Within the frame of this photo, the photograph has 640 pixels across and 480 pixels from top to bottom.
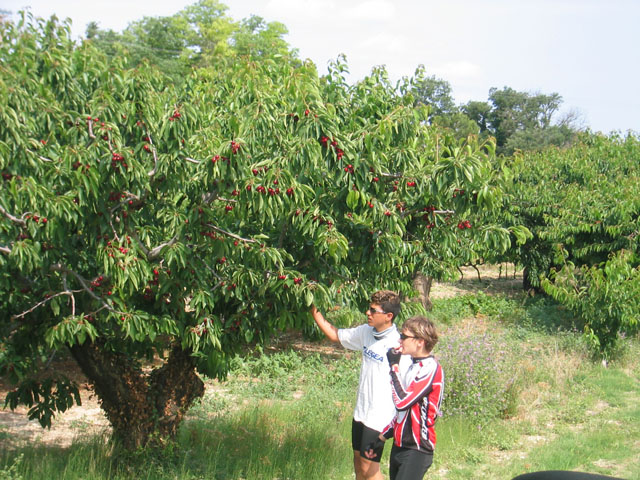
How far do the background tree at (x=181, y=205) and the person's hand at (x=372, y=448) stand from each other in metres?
1.03

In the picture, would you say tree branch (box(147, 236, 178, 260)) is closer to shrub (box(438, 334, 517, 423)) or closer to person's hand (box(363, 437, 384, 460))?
person's hand (box(363, 437, 384, 460))

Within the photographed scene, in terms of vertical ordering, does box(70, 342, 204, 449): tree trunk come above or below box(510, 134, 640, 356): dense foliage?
below

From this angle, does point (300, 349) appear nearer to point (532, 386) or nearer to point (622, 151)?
point (532, 386)

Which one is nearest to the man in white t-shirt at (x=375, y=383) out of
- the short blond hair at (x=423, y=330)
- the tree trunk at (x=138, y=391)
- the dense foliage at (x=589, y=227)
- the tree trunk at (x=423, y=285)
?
the short blond hair at (x=423, y=330)

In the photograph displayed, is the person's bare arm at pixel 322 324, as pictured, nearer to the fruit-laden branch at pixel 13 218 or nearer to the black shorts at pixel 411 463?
the black shorts at pixel 411 463

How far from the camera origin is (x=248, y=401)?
9.01 metres

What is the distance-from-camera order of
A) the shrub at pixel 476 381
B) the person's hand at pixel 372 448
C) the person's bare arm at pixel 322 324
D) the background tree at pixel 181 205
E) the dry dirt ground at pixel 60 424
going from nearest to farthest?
the background tree at pixel 181 205 → the person's hand at pixel 372 448 → the person's bare arm at pixel 322 324 → the dry dirt ground at pixel 60 424 → the shrub at pixel 476 381

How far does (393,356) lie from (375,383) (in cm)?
25

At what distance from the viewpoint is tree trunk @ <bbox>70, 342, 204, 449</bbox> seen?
5527 millimetres

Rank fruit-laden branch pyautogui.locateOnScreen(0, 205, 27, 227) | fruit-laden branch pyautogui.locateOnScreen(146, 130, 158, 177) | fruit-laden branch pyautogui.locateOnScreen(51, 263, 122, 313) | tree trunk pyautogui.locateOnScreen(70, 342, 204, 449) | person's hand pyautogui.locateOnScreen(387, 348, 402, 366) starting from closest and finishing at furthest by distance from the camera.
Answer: fruit-laden branch pyautogui.locateOnScreen(0, 205, 27, 227) < fruit-laden branch pyautogui.locateOnScreen(146, 130, 158, 177) < fruit-laden branch pyautogui.locateOnScreen(51, 263, 122, 313) < person's hand pyautogui.locateOnScreen(387, 348, 402, 366) < tree trunk pyautogui.locateOnScreen(70, 342, 204, 449)

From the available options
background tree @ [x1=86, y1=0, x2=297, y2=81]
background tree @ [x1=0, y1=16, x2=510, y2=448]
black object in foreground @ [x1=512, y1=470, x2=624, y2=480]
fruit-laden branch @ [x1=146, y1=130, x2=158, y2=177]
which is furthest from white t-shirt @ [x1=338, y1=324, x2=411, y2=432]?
background tree @ [x1=86, y1=0, x2=297, y2=81]

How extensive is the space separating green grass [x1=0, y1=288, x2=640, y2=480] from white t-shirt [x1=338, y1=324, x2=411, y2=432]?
4.96 feet

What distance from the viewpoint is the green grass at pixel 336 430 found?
5.86 metres

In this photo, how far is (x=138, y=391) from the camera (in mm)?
5707
